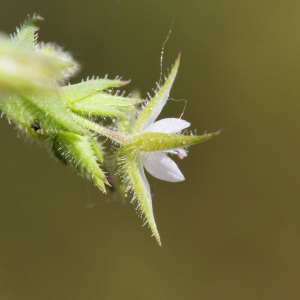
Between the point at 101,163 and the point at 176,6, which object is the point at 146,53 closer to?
the point at 176,6

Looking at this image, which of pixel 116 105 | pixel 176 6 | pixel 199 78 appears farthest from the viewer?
pixel 199 78

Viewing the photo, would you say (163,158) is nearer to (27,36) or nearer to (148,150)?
(148,150)

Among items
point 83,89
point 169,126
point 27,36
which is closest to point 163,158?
point 169,126

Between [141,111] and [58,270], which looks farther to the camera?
[58,270]

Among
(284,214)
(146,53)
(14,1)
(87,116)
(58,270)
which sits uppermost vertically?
(146,53)

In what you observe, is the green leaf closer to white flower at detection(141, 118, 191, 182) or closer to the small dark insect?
white flower at detection(141, 118, 191, 182)

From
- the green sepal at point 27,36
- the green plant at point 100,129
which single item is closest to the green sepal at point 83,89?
the green plant at point 100,129

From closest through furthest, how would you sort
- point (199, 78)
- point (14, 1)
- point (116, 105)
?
point (116, 105) → point (14, 1) → point (199, 78)

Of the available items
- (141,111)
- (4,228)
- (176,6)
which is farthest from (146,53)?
(141,111)
